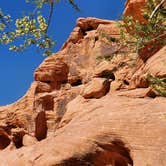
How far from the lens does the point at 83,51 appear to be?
157ft

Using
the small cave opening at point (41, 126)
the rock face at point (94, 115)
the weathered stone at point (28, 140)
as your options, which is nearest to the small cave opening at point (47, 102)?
the rock face at point (94, 115)

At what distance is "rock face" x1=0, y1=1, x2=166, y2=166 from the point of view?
23266mm

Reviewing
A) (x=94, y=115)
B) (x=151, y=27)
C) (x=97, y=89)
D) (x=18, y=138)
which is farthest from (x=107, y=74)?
(x=151, y=27)

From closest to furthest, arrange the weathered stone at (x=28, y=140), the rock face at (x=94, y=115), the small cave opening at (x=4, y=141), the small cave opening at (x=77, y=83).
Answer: the rock face at (x=94, y=115) → the weathered stone at (x=28, y=140) → the small cave opening at (x=77, y=83) → the small cave opening at (x=4, y=141)

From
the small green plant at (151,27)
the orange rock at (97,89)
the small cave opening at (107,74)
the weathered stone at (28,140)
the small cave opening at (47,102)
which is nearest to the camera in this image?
the small green plant at (151,27)

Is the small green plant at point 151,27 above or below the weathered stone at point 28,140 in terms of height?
above

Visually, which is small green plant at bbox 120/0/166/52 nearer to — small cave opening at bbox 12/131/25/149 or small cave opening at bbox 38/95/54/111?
small cave opening at bbox 38/95/54/111

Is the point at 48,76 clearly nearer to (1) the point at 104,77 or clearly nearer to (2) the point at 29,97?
(2) the point at 29,97

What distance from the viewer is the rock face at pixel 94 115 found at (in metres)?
23.3

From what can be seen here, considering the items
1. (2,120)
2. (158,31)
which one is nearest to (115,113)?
(158,31)

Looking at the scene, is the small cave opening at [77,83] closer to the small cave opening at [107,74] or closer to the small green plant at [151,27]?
the small cave opening at [107,74]

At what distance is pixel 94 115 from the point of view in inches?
1051

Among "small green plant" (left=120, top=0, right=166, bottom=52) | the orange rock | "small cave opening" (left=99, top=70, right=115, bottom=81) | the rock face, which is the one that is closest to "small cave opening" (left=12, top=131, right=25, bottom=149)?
the rock face

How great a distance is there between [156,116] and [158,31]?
19.2 feet
